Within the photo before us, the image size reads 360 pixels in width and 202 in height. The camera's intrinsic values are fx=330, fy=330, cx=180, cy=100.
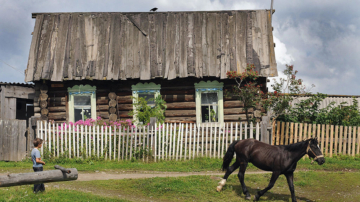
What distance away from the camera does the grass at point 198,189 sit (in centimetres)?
793

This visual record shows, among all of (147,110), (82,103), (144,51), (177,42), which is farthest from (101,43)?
(147,110)

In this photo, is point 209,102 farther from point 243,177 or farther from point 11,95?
point 11,95

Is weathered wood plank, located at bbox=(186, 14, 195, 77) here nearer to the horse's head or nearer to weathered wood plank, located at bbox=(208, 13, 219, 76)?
weathered wood plank, located at bbox=(208, 13, 219, 76)

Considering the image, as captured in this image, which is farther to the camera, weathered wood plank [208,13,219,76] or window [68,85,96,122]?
window [68,85,96,122]

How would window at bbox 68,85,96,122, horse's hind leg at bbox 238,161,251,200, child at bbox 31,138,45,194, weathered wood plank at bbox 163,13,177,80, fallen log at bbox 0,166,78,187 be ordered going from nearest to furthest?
fallen log at bbox 0,166,78,187 < child at bbox 31,138,45,194 < horse's hind leg at bbox 238,161,251,200 < weathered wood plank at bbox 163,13,177,80 < window at bbox 68,85,96,122

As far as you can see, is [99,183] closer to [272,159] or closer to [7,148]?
[272,159]

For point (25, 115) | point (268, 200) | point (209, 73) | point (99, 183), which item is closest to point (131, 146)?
point (99, 183)

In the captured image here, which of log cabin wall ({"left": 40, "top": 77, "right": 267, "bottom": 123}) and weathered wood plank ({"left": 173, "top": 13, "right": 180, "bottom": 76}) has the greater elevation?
weathered wood plank ({"left": 173, "top": 13, "right": 180, "bottom": 76})

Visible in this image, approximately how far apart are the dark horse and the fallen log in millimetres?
3692

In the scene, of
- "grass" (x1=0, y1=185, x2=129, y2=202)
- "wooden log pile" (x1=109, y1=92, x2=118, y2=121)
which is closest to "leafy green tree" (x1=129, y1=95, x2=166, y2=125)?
"wooden log pile" (x1=109, y1=92, x2=118, y2=121)

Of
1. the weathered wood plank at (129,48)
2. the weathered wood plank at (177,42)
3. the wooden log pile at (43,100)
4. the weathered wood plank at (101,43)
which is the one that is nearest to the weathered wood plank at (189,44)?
the weathered wood plank at (177,42)

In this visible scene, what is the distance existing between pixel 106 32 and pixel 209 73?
5.63 meters

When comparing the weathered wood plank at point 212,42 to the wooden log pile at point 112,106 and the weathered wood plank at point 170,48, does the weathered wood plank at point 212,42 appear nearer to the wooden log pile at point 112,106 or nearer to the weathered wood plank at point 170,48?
the weathered wood plank at point 170,48

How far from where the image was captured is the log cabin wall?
15031 millimetres
